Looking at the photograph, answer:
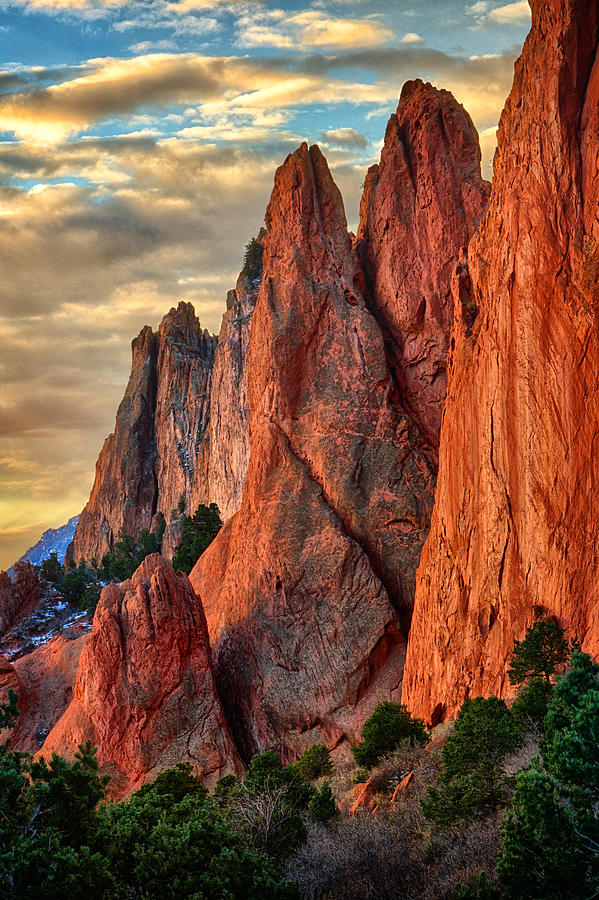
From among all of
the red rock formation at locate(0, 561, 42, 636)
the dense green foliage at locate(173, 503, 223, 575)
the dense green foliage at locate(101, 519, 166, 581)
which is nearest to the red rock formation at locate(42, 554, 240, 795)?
the dense green foliage at locate(173, 503, 223, 575)

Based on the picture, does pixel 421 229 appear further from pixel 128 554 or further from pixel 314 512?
pixel 128 554

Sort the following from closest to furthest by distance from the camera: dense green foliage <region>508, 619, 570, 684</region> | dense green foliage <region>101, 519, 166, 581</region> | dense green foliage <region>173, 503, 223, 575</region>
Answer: dense green foliage <region>508, 619, 570, 684</region> → dense green foliage <region>173, 503, 223, 575</region> → dense green foliage <region>101, 519, 166, 581</region>

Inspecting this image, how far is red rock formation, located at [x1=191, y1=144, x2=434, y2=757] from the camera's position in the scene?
43.3 meters

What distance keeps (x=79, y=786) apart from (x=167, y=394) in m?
84.5

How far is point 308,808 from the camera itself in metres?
25.8

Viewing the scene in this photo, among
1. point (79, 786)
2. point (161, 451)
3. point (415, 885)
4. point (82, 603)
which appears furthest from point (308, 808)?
point (161, 451)

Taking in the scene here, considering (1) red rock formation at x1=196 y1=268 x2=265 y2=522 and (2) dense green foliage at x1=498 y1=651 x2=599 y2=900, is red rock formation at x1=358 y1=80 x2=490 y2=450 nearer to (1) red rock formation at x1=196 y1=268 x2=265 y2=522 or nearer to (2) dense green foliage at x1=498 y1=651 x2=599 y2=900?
(1) red rock formation at x1=196 y1=268 x2=265 y2=522

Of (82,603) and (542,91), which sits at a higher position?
(542,91)

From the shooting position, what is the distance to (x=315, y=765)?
1342 inches

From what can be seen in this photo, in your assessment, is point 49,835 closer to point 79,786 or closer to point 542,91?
point 79,786

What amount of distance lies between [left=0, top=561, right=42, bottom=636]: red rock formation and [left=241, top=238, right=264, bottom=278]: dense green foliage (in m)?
34.0

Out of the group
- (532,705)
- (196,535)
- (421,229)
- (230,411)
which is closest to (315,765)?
(532,705)

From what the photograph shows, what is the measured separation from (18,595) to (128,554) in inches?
683

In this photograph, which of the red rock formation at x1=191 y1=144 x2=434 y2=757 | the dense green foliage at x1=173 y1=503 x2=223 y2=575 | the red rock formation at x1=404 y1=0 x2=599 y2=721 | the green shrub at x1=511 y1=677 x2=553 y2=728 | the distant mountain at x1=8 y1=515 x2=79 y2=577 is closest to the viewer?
the green shrub at x1=511 y1=677 x2=553 y2=728
